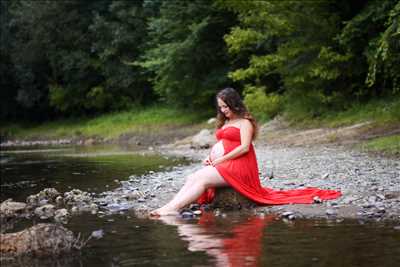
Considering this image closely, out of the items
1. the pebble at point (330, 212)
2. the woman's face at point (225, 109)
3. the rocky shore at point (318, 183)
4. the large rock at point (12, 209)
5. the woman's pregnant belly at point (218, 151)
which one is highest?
the woman's face at point (225, 109)

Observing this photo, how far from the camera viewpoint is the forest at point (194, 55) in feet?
88.5

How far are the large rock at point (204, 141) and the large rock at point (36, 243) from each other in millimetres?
20919

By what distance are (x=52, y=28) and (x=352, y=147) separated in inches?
1469

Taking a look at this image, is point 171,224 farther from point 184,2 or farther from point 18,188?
point 184,2

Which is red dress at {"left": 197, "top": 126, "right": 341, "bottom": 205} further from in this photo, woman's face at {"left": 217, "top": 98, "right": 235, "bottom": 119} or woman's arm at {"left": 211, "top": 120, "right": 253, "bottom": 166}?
woman's face at {"left": 217, "top": 98, "right": 235, "bottom": 119}

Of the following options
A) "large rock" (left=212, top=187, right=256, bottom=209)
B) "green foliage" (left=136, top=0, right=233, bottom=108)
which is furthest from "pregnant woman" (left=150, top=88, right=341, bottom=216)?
"green foliage" (left=136, top=0, right=233, bottom=108)

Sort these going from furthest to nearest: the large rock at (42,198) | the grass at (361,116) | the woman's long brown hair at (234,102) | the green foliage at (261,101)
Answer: the green foliage at (261,101)
the grass at (361,116)
the large rock at (42,198)
the woman's long brown hair at (234,102)

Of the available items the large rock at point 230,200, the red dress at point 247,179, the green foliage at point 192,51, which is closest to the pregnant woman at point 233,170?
the red dress at point 247,179

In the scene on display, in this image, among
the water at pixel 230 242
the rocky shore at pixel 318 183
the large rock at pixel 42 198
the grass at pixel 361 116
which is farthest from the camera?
the grass at pixel 361 116

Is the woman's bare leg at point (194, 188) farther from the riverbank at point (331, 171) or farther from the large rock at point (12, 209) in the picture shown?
the large rock at point (12, 209)

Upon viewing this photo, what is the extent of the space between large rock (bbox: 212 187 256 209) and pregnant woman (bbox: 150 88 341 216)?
5.3 inches

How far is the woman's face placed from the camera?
1138cm

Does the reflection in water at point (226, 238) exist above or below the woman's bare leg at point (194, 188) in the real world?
below

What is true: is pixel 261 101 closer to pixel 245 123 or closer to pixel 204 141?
pixel 204 141
